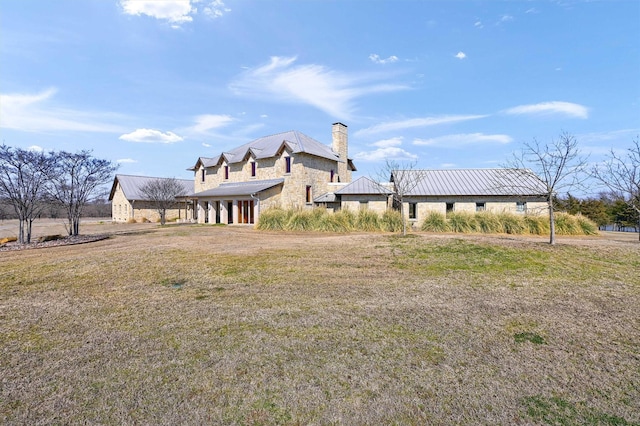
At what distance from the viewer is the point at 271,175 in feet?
96.4

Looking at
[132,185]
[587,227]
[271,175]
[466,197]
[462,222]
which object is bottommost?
[587,227]

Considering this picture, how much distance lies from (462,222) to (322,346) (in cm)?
1888

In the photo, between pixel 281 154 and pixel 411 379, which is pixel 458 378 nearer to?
pixel 411 379

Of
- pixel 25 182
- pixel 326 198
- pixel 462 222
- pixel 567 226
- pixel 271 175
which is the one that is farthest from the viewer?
pixel 271 175

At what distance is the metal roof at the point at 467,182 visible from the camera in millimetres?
23781

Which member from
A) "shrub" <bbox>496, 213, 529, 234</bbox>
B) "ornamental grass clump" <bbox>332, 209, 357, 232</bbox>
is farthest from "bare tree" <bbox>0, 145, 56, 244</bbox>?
"shrub" <bbox>496, 213, 529, 234</bbox>

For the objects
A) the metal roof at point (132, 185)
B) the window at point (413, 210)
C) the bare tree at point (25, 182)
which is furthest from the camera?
the metal roof at point (132, 185)

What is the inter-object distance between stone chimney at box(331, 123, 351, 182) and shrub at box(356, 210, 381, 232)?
1160 cm

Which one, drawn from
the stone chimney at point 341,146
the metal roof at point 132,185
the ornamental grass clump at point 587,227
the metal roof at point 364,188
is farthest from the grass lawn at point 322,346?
the metal roof at point 132,185

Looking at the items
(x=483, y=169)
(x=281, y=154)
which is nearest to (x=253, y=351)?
(x=281, y=154)

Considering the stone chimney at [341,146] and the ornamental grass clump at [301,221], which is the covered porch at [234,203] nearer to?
the ornamental grass clump at [301,221]

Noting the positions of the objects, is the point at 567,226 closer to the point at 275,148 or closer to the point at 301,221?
the point at 301,221

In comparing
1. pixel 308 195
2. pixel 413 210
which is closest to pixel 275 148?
pixel 308 195

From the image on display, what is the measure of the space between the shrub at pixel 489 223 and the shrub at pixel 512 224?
257 mm
